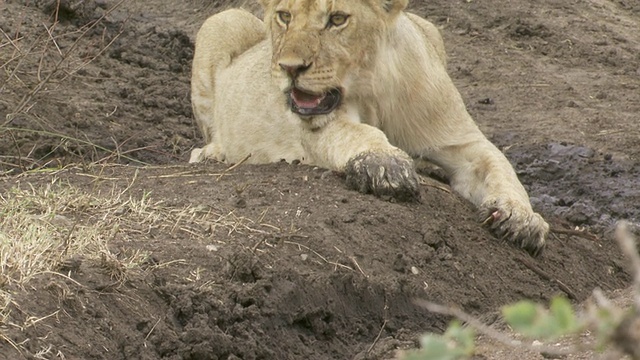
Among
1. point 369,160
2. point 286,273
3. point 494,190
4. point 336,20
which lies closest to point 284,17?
point 336,20

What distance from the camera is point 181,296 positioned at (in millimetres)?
4141

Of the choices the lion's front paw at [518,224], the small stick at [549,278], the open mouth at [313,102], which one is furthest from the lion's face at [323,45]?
the small stick at [549,278]

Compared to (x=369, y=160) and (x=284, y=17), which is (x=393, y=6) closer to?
(x=284, y=17)

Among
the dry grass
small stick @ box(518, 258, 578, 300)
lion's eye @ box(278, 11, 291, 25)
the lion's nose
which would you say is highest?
lion's eye @ box(278, 11, 291, 25)

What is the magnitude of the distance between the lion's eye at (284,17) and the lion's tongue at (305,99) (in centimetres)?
34

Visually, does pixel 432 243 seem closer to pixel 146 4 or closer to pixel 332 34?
pixel 332 34

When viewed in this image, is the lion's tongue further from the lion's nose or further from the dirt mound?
the dirt mound

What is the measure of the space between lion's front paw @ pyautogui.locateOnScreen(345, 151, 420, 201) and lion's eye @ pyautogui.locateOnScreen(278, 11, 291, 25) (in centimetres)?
73

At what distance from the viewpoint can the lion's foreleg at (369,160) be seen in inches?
210

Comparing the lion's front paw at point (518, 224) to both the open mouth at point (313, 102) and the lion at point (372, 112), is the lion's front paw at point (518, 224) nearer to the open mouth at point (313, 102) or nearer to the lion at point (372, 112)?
the lion at point (372, 112)

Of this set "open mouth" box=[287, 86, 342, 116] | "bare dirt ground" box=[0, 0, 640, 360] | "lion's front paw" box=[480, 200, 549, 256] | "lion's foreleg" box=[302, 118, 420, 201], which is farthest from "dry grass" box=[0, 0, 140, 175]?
"lion's front paw" box=[480, 200, 549, 256]

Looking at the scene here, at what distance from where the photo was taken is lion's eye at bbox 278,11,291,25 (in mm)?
5607

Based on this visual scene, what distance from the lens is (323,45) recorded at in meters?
5.46

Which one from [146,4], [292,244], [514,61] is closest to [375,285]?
[292,244]
